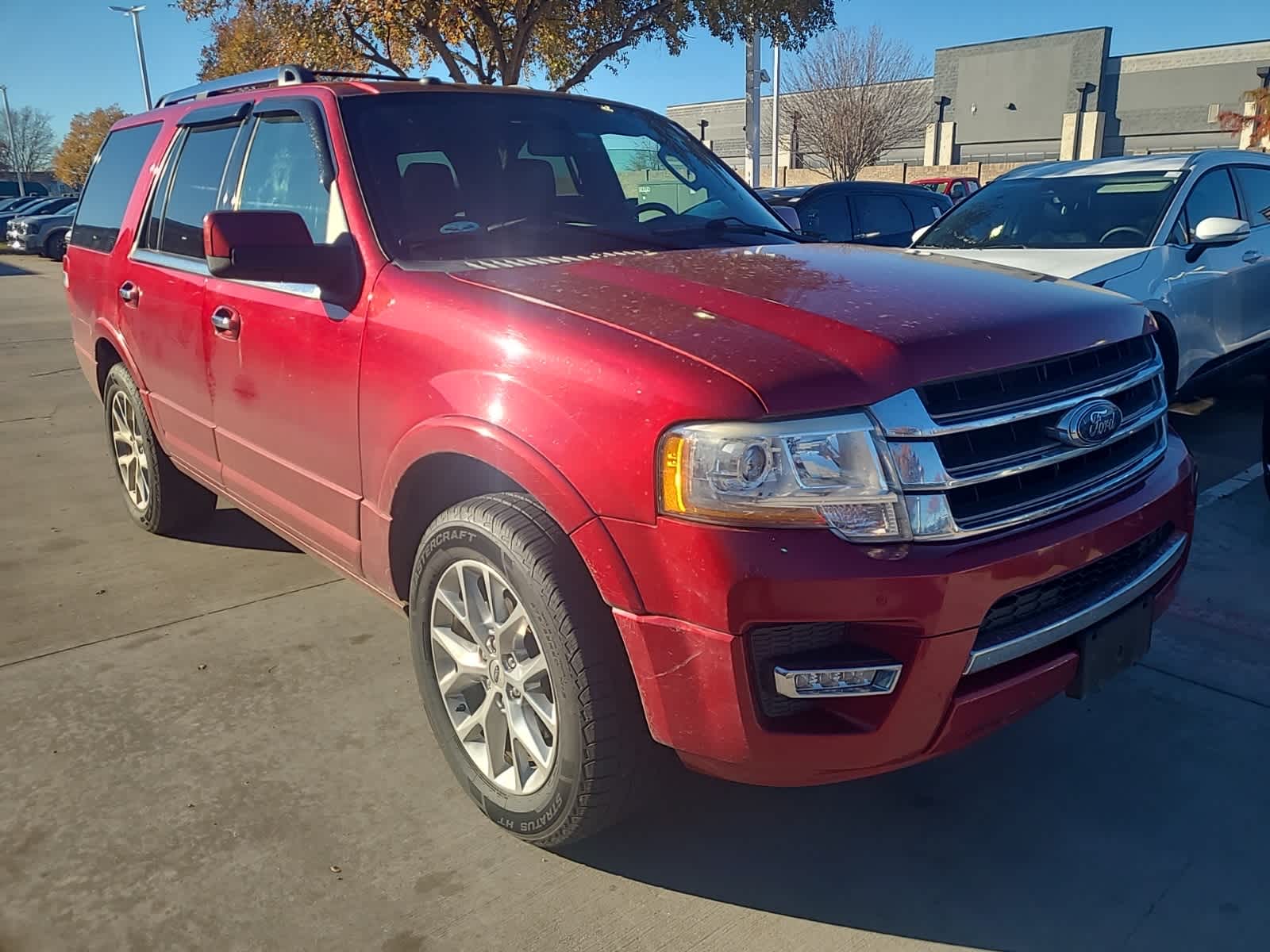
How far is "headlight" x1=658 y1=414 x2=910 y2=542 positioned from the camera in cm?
193

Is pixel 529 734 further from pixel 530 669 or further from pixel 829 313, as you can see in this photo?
pixel 829 313

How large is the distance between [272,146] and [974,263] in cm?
236

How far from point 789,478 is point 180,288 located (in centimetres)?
285

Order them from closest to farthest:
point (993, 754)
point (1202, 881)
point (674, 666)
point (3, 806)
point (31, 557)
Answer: point (674, 666) < point (1202, 881) < point (3, 806) < point (993, 754) < point (31, 557)

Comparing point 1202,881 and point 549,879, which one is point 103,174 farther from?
point 1202,881

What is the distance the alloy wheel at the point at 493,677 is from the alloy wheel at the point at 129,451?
8.74 ft

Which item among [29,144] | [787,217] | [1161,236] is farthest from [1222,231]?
[29,144]

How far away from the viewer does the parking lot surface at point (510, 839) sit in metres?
2.27

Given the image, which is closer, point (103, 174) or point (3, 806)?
point (3, 806)

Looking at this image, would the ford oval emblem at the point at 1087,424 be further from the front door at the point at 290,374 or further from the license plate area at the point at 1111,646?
the front door at the point at 290,374

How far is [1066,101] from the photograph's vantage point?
46750mm

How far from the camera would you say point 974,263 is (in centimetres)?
301

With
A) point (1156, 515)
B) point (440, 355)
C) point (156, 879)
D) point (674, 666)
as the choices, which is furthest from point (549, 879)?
point (1156, 515)

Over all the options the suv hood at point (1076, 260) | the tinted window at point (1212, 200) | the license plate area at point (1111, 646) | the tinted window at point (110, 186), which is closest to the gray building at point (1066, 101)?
the tinted window at point (1212, 200)
